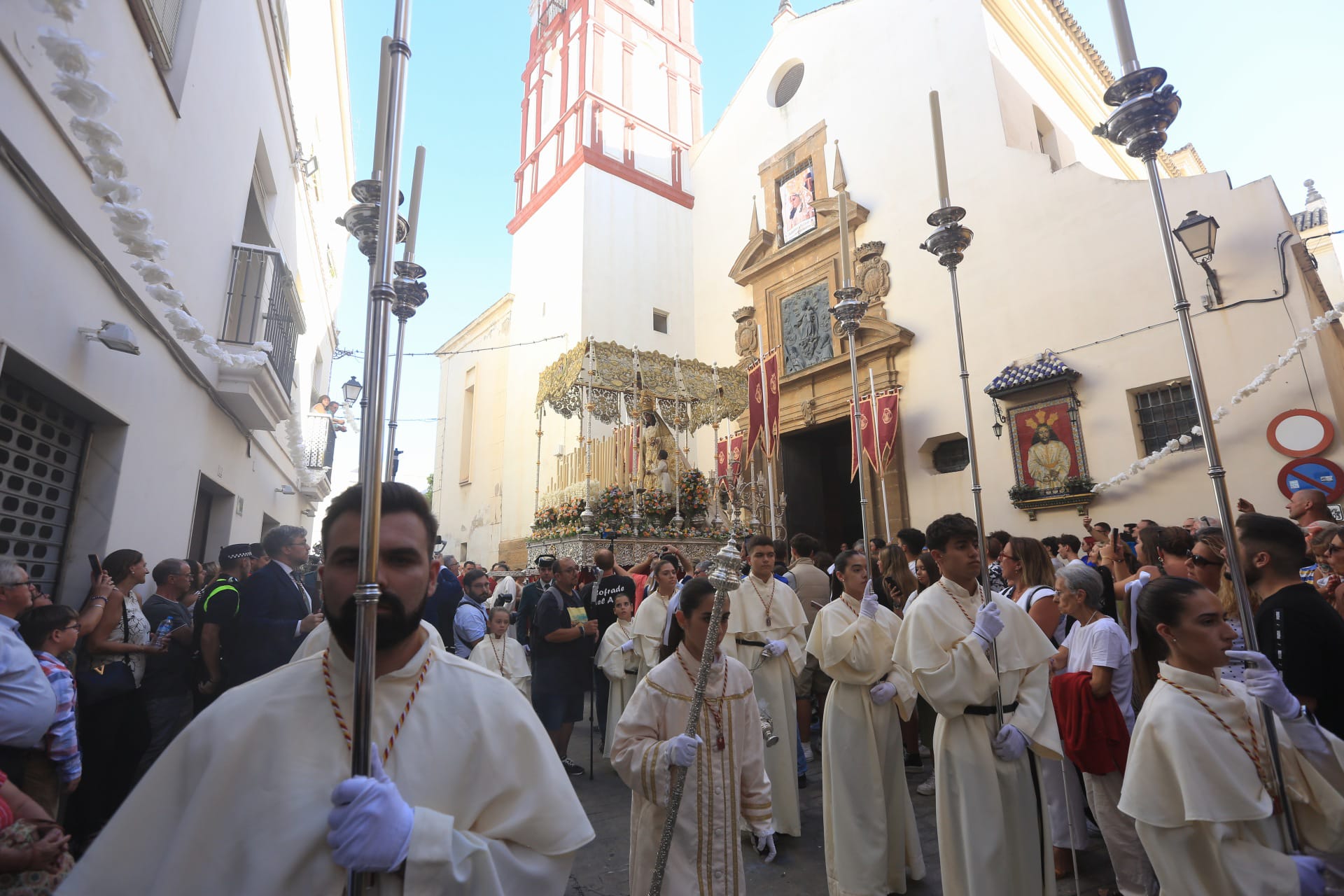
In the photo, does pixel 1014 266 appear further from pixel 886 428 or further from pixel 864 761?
pixel 864 761

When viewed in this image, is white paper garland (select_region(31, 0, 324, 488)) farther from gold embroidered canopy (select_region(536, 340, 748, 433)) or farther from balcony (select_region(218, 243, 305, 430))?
gold embroidered canopy (select_region(536, 340, 748, 433))

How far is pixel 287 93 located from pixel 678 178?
44.9ft

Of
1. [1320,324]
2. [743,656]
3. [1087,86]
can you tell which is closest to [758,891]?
[743,656]

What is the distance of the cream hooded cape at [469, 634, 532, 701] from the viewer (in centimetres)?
552

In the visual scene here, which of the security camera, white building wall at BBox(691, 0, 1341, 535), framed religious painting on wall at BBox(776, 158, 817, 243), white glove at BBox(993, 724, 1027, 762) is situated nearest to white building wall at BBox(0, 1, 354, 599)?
the security camera

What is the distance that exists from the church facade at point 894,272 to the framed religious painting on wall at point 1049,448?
0.12ft

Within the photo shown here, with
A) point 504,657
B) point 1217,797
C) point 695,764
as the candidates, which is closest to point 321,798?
point 695,764

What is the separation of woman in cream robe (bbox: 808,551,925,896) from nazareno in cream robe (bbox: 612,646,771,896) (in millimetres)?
990

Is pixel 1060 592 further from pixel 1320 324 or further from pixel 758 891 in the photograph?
pixel 1320 324

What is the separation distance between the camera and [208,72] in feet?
20.1

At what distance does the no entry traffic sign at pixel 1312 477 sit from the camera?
306 inches

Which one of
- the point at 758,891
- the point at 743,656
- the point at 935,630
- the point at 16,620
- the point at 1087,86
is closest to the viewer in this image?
the point at 16,620

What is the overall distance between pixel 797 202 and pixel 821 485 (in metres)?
6.75

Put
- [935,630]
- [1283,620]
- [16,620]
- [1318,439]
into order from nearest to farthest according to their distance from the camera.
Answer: [1283,620] < [16,620] < [935,630] < [1318,439]
